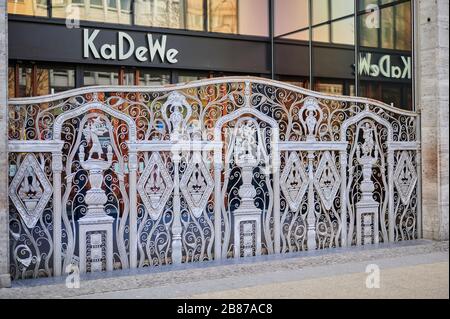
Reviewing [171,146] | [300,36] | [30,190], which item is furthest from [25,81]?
[300,36]

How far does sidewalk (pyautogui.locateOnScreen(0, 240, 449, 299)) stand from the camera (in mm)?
6336

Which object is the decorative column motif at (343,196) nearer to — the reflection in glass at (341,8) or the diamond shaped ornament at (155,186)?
the diamond shaped ornament at (155,186)

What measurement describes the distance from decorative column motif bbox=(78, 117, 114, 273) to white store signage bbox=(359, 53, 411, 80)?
229 inches

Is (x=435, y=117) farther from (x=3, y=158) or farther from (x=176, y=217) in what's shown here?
(x=3, y=158)

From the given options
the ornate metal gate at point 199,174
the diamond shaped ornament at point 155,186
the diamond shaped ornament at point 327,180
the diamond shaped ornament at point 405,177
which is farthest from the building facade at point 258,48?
the diamond shaped ornament at point 155,186

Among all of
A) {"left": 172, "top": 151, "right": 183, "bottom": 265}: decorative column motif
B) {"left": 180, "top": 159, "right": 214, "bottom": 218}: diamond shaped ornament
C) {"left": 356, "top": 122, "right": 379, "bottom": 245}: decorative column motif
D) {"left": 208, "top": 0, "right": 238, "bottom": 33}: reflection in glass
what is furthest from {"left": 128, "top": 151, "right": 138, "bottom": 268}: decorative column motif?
{"left": 208, "top": 0, "right": 238, "bottom": 33}: reflection in glass

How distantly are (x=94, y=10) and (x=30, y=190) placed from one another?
23.1 ft

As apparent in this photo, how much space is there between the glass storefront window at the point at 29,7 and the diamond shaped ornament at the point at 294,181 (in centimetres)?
672

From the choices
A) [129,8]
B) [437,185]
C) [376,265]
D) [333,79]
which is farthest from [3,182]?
[333,79]

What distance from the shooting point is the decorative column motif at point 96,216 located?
7.47 m

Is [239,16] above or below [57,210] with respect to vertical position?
above

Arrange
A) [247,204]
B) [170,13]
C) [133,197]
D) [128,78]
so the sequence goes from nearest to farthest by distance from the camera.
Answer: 1. [133,197]
2. [247,204]
3. [128,78]
4. [170,13]

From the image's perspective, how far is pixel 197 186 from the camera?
8.11 metres

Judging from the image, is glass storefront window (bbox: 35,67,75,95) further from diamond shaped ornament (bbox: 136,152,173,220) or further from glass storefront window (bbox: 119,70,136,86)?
diamond shaped ornament (bbox: 136,152,173,220)
